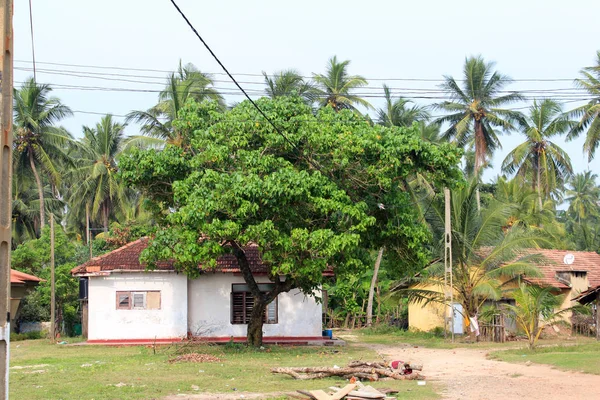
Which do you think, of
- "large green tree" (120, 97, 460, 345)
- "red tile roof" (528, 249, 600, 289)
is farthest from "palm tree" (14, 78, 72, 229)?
"red tile roof" (528, 249, 600, 289)

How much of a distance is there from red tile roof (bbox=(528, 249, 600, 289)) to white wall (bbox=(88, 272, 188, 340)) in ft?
48.6

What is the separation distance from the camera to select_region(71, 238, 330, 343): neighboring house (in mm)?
27062

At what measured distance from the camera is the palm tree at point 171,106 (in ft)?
113

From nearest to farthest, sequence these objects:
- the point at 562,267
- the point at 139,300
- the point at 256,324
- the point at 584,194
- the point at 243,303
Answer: the point at 256,324, the point at 139,300, the point at 243,303, the point at 562,267, the point at 584,194

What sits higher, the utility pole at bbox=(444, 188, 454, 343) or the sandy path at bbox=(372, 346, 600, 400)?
the utility pole at bbox=(444, 188, 454, 343)

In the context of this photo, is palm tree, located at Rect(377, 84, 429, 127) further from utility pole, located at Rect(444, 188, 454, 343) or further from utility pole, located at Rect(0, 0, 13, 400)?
utility pole, located at Rect(0, 0, 13, 400)

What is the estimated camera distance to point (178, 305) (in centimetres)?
2714

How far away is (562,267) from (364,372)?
68.8 ft

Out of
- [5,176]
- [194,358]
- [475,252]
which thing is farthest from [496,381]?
[475,252]

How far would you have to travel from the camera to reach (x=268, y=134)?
2248cm

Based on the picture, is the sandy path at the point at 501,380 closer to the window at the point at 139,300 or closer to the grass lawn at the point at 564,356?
the grass lawn at the point at 564,356

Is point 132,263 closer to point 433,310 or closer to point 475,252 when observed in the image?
point 475,252

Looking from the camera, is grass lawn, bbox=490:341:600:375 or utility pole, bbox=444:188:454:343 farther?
utility pole, bbox=444:188:454:343

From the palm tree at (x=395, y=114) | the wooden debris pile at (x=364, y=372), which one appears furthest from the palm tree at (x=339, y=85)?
the wooden debris pile at (x=364, y=372)
